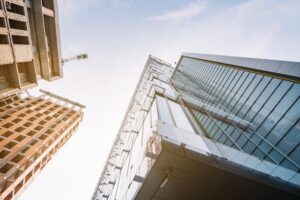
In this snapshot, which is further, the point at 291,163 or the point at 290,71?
the point at 290,71

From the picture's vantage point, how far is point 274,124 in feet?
51.5

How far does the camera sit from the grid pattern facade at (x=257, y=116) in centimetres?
1437

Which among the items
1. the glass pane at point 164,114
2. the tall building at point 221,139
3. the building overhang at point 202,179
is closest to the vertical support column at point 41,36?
the tall building at point 221,139

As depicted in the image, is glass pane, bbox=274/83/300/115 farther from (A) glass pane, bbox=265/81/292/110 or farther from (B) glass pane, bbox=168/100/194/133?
(B) glass pane, bbox=168/100/194/133

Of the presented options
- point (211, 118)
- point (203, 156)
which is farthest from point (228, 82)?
point (203, 156)

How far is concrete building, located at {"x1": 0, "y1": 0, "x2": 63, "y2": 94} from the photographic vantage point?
61.9 ft

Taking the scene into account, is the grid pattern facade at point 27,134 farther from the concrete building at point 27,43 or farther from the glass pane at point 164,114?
the glass pane at point 164,114

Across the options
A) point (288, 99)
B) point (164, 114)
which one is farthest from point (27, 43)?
point (288, 99)

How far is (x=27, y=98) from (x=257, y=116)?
67481 millimetres

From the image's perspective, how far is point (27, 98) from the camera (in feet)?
220

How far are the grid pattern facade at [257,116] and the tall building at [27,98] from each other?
56.9 ft

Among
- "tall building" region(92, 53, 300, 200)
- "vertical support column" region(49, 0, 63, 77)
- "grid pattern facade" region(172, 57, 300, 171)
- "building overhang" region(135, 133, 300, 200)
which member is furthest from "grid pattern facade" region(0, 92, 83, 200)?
"building overhang" region(135, 133, 300, 200)

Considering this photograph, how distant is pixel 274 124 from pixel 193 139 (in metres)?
10.0

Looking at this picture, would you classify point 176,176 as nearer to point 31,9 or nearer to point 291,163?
point 291,163
